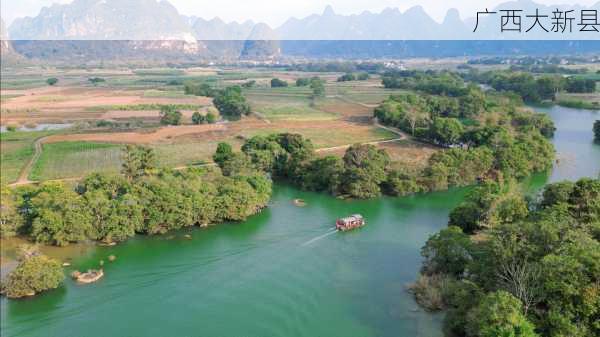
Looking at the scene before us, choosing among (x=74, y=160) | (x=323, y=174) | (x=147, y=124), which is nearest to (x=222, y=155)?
(x=323, y=174)

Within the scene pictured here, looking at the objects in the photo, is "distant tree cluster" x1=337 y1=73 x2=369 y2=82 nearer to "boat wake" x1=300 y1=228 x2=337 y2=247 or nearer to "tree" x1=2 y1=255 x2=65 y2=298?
"boat wake" x1=300 y1=228 x2=337 y2=247

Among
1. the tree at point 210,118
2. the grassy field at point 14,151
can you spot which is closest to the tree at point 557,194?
the grassy field at point 14,151

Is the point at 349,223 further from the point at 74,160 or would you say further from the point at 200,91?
the point at 200,91

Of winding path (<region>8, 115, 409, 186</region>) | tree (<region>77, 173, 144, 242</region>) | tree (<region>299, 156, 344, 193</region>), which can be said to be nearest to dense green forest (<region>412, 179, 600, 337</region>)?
tree (<region>299, 156, 344, 193</region>)

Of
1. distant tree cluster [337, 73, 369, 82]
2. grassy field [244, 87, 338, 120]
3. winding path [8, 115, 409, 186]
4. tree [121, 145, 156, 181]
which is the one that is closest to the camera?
tree [121, 145, 156, 181]

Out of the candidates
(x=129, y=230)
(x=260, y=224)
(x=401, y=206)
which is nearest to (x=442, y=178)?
(x=401, y=206)

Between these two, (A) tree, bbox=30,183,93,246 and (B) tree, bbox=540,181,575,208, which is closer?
(B) tree, bbox=540,181,575,208

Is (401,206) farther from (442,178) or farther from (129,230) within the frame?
(129,230)

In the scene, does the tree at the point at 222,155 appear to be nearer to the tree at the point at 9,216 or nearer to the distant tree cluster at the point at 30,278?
the tree at the point at 9,216

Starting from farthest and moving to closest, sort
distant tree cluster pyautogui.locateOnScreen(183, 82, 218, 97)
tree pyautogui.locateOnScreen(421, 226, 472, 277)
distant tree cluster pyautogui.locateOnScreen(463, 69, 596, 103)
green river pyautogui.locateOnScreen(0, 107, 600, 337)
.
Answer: distant tree cluster pyautogui.locateOnScreen(183, 82, 218, 97) → distant tree cluster pyautogui.locateOnScreen(463, 69, 596, 103) → tree pyautogui.locateOnScreen(421, 226, 472, 277) → green river pyautogui.locateOnScreen(0, 107, 600, 337)
